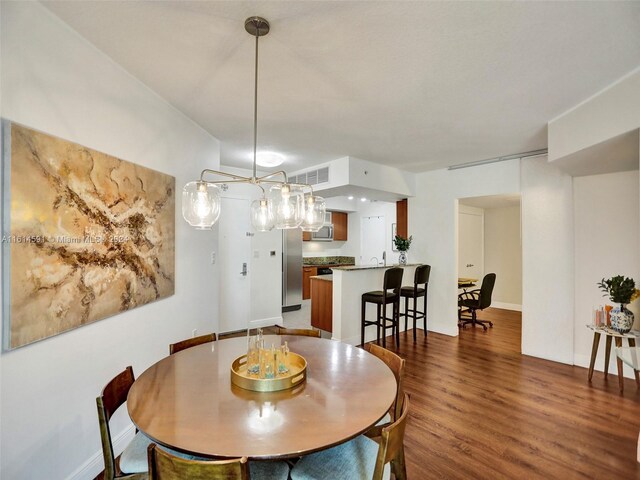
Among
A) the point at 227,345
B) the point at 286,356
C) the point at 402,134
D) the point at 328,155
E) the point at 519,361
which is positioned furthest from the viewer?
the point at 328,155

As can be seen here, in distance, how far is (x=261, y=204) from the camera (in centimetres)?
209

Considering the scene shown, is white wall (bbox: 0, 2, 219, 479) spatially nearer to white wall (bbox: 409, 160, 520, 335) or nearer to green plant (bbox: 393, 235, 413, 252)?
green plant (bbox: 393, 235, 413, 252)

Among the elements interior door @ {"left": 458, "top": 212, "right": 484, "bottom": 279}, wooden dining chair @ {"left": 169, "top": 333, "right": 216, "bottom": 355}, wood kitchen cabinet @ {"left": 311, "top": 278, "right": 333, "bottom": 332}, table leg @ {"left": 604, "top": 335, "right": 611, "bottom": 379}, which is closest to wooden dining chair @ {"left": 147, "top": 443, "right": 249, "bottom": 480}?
wooden dining chair @ {"left": 169, "top": 333, "right": 216, "bottom": 355}

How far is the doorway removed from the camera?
6.38m

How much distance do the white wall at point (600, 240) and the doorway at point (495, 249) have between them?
8.40 ft

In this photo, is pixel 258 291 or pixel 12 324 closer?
pixel 12 324

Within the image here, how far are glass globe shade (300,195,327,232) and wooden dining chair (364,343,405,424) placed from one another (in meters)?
0.91

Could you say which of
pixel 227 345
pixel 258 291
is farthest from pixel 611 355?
pixel 258 291

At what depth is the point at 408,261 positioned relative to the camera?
532 centimetres

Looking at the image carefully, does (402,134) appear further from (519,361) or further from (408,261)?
(519,361)

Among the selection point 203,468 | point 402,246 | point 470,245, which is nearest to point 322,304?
point 402,246

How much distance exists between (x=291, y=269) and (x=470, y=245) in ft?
12.5

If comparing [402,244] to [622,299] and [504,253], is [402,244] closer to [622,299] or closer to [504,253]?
[622,299]

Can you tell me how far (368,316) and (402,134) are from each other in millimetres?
2576
